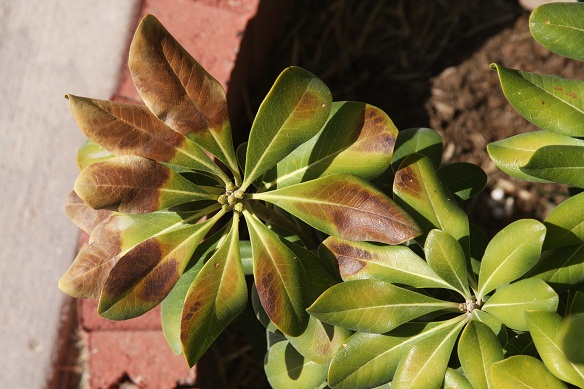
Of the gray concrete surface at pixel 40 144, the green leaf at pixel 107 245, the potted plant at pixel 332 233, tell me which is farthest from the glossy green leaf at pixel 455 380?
the gray concrete surface at pixel 40 144

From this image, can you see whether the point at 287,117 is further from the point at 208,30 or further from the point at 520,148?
the point at 208,30

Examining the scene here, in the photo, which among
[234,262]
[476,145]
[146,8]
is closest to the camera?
[234,262]

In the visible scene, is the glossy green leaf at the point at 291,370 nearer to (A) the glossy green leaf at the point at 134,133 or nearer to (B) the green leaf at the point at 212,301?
(B) the green leaf at the point at 212,301

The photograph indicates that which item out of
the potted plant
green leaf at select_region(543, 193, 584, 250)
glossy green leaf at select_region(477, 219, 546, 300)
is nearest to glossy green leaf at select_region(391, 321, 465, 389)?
the potted plant

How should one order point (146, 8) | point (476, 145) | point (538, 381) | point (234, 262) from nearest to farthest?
point (538, 381) → point (234, 262) → point (146, 8) → point (476, 145)

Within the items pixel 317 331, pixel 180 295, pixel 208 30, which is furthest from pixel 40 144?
pixel 317 331

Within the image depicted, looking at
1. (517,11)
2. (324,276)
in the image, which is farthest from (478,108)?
(324,276)

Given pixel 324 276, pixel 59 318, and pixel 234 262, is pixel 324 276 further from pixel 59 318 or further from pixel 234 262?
pixel 59 318
